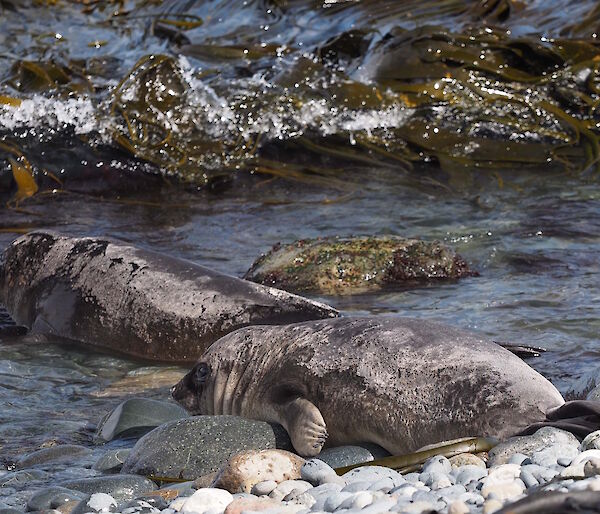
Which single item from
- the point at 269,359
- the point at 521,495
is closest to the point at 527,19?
the point at 269,359

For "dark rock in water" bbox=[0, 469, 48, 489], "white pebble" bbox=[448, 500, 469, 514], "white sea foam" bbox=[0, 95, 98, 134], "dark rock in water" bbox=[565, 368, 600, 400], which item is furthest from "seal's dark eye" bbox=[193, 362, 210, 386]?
"white sea foam" bbox=[0, 95, 98, 134]

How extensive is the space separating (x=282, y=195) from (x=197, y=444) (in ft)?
16.9

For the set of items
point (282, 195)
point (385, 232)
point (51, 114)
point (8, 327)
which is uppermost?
point (51, 114)

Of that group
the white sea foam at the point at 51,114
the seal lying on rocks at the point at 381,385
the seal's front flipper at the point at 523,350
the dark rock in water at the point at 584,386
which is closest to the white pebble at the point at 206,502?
the seal lying on rocks at the point at 381,385

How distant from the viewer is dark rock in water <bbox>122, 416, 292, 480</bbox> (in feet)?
12.1

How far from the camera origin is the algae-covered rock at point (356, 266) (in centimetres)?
645

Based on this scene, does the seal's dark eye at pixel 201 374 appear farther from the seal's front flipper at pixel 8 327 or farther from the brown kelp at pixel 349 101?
the brown kelp at pixel 349 101

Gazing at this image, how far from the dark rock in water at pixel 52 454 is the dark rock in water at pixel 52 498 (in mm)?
641

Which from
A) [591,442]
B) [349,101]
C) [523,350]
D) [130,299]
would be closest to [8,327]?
[130,299]

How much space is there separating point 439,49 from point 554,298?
4228 mm

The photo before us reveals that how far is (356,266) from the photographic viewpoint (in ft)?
21.5

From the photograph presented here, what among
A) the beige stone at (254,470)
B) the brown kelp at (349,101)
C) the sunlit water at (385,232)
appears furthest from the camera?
the brown kelp at (349,101)

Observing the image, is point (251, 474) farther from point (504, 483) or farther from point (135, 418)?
point (135, 418)

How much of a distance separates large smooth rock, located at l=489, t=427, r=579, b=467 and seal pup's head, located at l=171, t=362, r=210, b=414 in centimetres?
140
